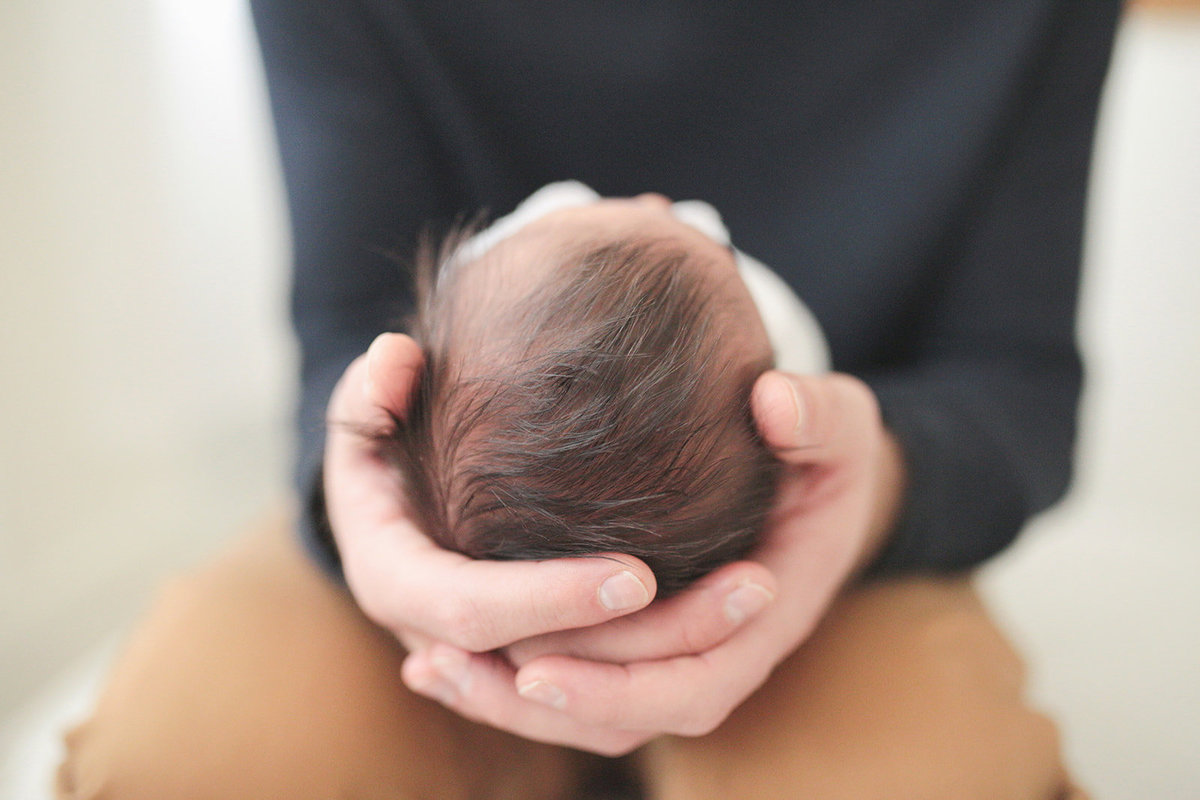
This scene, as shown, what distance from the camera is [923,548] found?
1.99 ft

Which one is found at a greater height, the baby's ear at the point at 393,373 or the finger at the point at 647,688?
the baby's ear at the point at 393,373

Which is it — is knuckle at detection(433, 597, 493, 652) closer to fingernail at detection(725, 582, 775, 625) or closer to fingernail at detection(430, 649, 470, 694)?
fingernail at detection(430, 649, 470, 694)

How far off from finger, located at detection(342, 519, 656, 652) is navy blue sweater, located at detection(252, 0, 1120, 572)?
24 cm

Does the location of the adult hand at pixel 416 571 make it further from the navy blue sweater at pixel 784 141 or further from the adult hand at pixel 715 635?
the navy blue sweater at pixel 784 141

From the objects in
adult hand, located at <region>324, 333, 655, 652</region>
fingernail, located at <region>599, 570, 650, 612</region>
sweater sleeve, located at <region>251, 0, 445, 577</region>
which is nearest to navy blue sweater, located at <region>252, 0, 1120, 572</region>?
sweater sleeve, located at <region>251, 0, 445, 577</region>

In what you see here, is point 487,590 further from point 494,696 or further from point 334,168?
point 334,168

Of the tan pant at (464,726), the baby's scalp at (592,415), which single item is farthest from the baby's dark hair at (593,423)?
the tan pant at (464,726)

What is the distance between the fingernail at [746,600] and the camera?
16.8 inches

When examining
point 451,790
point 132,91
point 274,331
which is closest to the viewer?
point 451,790

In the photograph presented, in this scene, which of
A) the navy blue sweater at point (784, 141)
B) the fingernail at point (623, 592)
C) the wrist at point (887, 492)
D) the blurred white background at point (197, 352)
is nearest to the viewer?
the fingernail at point (623, 592)

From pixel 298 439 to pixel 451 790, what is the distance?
30 centimetres

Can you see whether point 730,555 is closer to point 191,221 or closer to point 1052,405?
Result: point 1052,405

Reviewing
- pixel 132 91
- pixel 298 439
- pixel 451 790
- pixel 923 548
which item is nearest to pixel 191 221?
pixel 132 91

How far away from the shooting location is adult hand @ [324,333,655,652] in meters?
0.40
